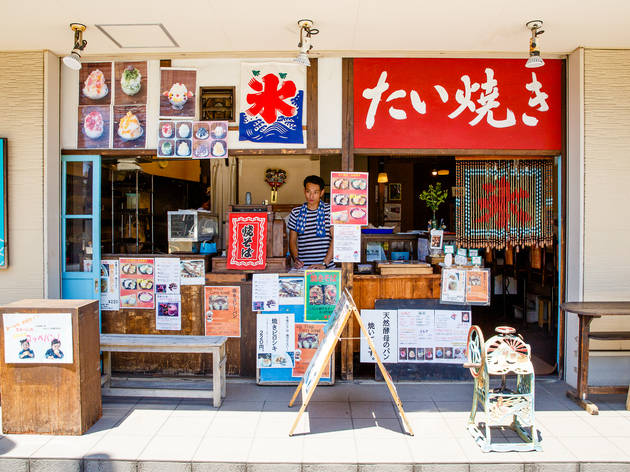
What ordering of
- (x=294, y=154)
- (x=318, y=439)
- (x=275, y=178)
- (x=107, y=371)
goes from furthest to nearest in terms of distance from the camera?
(x=275, y=178) < (x=294, y=154) < (x=107, y=371) < (x=318, y=439)

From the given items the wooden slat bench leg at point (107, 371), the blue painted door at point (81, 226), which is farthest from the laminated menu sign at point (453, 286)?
the blue painted door at point (81, 226)

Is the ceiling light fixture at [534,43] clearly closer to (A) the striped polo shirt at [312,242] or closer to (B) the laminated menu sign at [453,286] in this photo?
(B) the laminated menu sign at [453,286]

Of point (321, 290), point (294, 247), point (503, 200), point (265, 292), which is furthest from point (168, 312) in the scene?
point (503, 200)

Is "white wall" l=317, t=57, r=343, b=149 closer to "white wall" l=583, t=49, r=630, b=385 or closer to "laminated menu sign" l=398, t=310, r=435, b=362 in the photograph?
"laminated menu sign" l=398, t=310, r=435, b=362

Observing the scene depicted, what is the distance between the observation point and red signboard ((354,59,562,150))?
217 inches

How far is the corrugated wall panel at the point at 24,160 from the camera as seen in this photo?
5496 millimetres

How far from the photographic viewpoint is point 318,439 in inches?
162

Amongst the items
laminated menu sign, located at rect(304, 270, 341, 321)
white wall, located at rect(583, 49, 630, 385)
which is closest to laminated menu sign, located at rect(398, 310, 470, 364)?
laminated menu sign, located at rect(304, 270, 341, 321)

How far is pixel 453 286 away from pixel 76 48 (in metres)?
5.15

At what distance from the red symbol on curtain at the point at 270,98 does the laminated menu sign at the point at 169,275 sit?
211 cm

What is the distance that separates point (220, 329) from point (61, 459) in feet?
7.25

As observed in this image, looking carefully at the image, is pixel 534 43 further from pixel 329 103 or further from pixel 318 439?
pixel 318 439

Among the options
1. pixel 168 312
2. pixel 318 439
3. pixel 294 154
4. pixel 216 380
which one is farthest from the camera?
pixel 168 312

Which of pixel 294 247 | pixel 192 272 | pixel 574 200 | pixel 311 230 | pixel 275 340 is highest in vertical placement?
pixel 574 200
